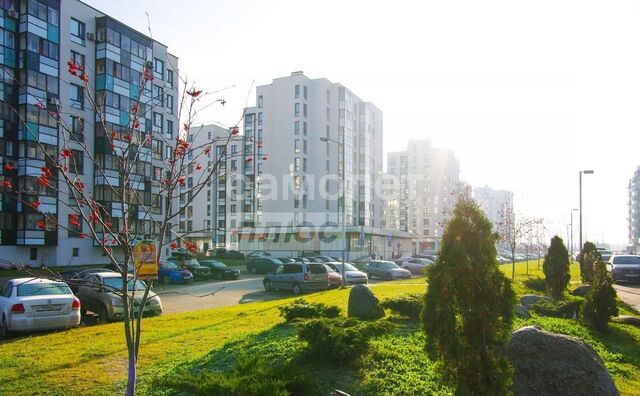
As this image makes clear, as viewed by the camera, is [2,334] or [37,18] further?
[37,18]

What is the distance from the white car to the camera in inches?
494

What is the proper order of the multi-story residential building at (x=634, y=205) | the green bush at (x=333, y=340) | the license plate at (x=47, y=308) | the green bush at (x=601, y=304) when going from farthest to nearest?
the multi-story residential building at (x=634, y=205)
the license plate at (x=47, y=308)
the green bush at (x=601, y=304)
the green bush at (x=333, y=340)

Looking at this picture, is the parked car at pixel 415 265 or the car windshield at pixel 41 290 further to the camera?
the parked car at pixel 415 265

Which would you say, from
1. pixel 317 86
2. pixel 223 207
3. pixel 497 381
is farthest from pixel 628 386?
pixel 223 207

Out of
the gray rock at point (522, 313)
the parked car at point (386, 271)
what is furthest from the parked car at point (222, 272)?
the gray rock at point (522, 313)

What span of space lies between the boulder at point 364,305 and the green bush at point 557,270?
9.08 m

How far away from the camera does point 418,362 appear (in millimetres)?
7070

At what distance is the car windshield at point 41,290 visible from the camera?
13212mm

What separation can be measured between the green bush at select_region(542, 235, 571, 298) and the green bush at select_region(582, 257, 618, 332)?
5.60 m

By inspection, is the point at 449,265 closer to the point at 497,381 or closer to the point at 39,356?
the point at 497,381

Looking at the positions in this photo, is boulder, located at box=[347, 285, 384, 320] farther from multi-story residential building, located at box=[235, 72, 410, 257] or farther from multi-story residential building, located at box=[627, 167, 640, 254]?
multi-story residential building, located at box=[627, 167, 640, 254]

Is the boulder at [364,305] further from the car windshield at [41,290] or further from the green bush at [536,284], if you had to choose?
the green bush at [536,284]

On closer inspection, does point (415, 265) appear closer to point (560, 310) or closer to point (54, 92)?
point (560, 310)

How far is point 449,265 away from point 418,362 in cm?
286
